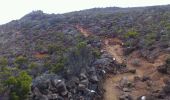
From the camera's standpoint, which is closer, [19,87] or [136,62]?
[19,87]

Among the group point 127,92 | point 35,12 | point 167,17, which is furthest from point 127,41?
point 35,12

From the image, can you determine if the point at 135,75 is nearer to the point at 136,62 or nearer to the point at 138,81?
the point at 138,81

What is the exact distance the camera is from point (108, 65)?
27.3 meters

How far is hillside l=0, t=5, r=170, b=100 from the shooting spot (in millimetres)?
21016

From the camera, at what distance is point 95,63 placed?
27.0 metres

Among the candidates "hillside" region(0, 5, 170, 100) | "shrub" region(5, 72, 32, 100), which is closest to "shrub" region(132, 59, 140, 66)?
"hillside" region(0, 5, 170, 100)

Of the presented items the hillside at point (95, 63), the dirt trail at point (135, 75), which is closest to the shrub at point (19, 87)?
the hillside at point (95, 63)

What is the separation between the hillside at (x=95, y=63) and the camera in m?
21.0

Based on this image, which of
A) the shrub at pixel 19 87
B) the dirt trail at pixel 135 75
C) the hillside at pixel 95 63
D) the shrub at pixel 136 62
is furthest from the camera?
the shrub at pixel 136 62

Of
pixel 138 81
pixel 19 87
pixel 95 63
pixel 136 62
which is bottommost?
pixel 138 81

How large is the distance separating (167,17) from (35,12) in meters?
30.3

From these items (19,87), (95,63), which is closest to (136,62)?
(95,63)

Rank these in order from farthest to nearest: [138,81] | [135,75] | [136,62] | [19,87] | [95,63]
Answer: [136,62]
[95,63]
[135,75]
[138,81]
[19,87]

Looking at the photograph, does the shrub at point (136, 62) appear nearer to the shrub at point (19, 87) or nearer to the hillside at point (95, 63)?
the hillside at point (95, 63)
